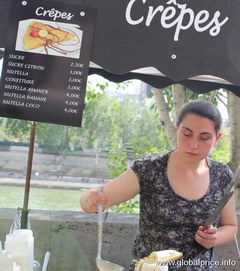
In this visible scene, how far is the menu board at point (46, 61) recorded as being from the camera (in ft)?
6.93

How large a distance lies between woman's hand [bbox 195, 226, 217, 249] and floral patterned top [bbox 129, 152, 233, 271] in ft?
0.27

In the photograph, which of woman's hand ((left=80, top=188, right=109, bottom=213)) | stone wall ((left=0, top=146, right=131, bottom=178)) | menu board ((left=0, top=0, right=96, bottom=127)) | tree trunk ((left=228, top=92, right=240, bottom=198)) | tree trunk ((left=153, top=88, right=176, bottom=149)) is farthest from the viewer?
stone wall ((left=0, top=146, right=131, bottom=178))

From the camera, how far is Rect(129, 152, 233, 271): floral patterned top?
6.08 ft

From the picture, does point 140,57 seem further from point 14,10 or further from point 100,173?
point 100,173

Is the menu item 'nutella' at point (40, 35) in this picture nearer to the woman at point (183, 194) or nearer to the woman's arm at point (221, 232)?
the woman at point (183, 194)

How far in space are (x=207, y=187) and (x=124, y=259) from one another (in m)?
1.04

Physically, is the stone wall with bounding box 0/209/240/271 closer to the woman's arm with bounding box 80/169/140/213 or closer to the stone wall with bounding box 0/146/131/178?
the woman's arm with bounding box 80/169/140/213

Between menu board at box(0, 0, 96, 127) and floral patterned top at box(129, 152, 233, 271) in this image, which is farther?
menu board at box(0, 0, 96, 127)

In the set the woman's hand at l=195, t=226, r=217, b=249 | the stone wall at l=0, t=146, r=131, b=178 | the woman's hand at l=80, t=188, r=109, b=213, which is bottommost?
the stone wall at l=0, t=146, r=131, b=178

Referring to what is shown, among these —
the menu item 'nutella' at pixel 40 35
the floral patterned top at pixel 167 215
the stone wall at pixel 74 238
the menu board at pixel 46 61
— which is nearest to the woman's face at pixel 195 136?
the floral patterned top at pixel 167 215

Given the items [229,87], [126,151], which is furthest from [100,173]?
[229,87]

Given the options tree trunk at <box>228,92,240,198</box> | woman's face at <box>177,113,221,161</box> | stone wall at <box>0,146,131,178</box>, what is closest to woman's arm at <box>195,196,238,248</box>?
woman's face at <box>177,113,221,161</box>

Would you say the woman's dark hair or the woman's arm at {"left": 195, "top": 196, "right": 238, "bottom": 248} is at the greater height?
the woman's dark hair

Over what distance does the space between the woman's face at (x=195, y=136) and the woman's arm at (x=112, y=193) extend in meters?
0.27
